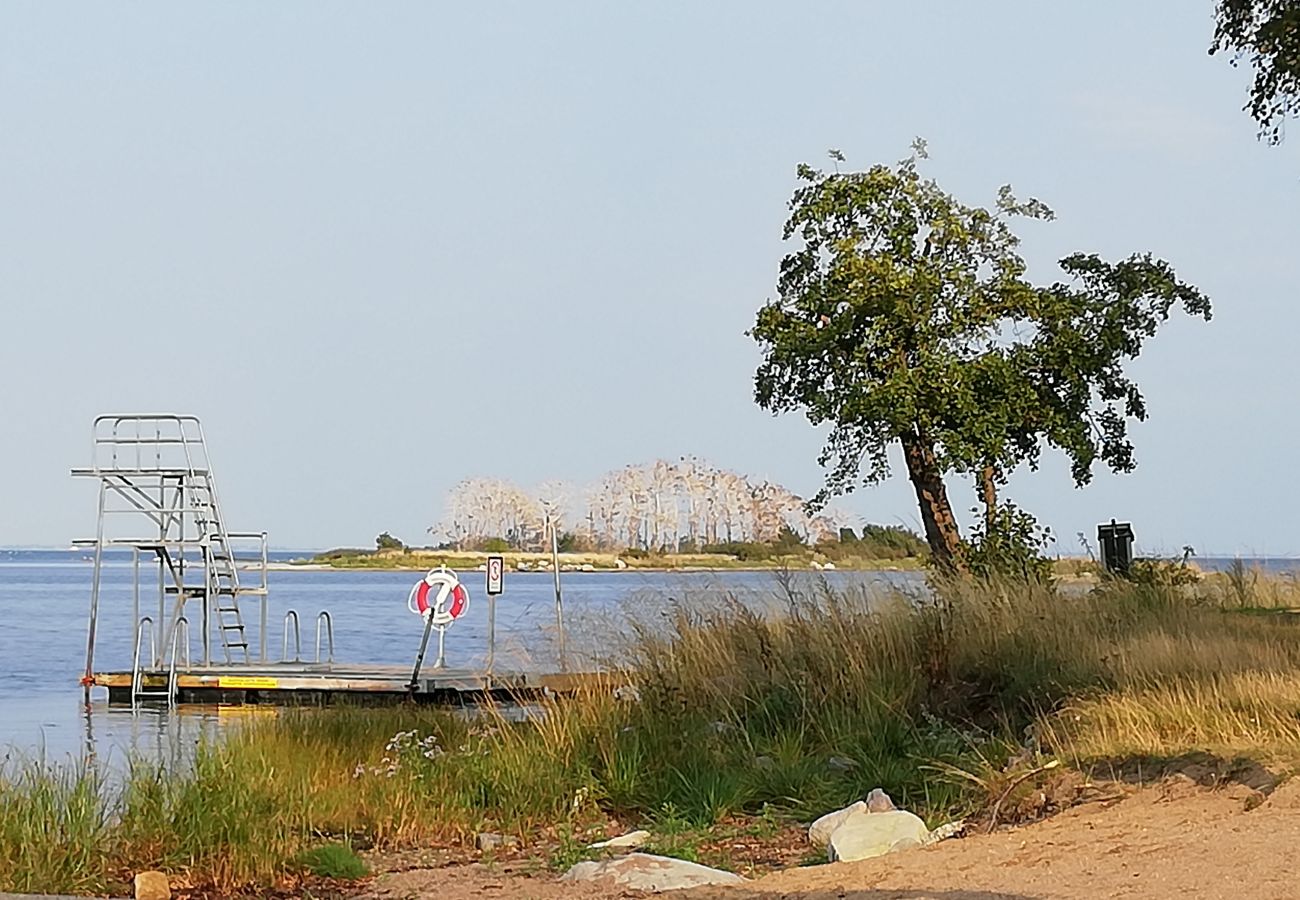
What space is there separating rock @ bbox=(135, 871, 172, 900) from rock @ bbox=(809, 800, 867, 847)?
351cm

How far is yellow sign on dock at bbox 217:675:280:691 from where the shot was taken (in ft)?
77.1

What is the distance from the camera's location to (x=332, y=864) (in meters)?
9.33

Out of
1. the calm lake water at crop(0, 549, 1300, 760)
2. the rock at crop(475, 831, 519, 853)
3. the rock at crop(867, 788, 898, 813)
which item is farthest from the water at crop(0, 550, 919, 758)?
the rock at crop(867, 788, 898, 813)

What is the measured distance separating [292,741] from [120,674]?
13405 millimetres

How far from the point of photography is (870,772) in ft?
37.6

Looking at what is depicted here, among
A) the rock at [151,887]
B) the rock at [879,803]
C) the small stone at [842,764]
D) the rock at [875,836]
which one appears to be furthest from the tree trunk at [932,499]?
the rock at [151,887]

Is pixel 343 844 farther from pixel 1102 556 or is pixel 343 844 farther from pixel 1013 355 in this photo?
pixel 1102 556

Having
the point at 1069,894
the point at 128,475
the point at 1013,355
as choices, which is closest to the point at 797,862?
the point at 1069,894

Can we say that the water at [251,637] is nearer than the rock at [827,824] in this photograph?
No

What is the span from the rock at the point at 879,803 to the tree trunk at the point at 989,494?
10.0 meters

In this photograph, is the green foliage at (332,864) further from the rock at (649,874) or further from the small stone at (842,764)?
the small stone at (842,764)

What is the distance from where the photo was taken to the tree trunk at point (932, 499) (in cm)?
1978

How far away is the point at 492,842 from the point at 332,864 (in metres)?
1.31

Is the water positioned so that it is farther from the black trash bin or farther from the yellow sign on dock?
the black trash bin
